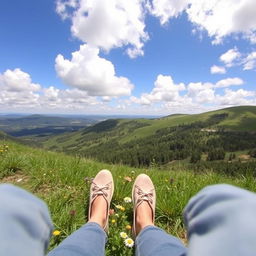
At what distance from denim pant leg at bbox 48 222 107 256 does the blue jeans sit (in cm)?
54

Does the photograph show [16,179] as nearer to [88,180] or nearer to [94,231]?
[88,180]

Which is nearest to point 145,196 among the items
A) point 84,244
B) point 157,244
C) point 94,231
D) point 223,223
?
point 94,231

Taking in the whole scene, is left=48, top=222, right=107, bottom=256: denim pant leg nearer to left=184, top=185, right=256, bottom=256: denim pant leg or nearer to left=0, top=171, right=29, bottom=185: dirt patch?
left=184, top=185, right=256, bottom=256: denim pant leg

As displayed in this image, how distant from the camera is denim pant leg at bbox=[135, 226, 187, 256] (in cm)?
199

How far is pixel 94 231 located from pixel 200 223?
159 cm

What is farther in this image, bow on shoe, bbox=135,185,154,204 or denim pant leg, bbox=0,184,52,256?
bow on shoe, bbox=135,185,154,204

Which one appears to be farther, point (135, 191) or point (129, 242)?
point (135, 191)

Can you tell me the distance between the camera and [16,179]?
494 centimetres

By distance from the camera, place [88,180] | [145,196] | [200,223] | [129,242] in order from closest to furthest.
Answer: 1. [200,223]
2. [129,242]
3. [145,196]
4. [88,180]

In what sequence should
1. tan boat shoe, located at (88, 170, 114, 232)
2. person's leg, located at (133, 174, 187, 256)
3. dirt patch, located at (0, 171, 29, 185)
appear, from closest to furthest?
person's leg, located at (133, 174, 187, 256)
tan boat shoe, located at (88, 170, 114, 232)
dirt patch, located at (0, 171, 29, 185)

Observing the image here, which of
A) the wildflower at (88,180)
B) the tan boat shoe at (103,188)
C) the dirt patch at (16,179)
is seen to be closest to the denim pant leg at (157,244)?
the tan boat shoe at (103,188)

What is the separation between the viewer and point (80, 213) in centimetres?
339

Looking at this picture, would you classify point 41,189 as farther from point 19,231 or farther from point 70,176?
point 19,231

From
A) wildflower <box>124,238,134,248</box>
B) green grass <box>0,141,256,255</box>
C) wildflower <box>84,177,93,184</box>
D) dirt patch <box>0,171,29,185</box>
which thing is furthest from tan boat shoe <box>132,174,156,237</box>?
dirt patch <box>0,171,29,185</box>
